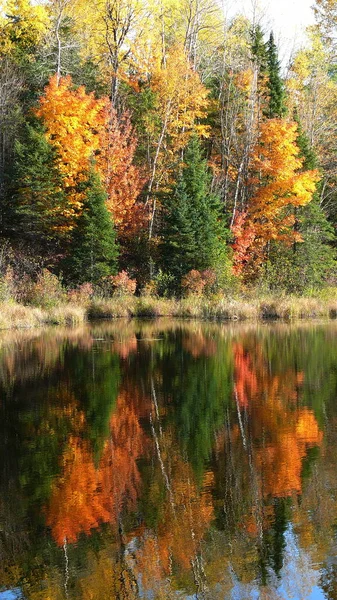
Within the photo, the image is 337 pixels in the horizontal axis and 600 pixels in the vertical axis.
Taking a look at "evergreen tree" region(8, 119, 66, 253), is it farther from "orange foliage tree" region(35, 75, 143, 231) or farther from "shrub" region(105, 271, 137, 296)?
"shrub" region(105, 271, 137, 296)

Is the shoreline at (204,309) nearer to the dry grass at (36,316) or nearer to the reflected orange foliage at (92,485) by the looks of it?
the dry grass at (36,316)

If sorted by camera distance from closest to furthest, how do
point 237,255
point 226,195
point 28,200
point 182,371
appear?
1. point 182,371
2. point 28,200
3. point 237,255
4. point 226,195

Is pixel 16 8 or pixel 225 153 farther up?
pixel 16 8

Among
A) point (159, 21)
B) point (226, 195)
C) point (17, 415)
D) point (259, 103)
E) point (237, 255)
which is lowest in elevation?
point (17, 415)

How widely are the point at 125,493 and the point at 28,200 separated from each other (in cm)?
3301

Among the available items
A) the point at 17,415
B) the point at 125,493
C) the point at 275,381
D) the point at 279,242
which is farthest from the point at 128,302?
the point at 125,493

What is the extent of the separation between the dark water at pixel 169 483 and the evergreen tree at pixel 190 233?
70.6 ft

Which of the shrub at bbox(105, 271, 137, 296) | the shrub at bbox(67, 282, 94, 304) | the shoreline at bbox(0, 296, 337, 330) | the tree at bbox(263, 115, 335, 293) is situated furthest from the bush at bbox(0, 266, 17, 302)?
the tree at bbox(263, 115, 335, 293)

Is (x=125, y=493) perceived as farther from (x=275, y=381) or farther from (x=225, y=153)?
(x=225, y=153)

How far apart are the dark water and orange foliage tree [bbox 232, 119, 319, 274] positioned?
2472cm

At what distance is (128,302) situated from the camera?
118 feet

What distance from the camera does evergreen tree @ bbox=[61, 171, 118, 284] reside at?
3869 cm

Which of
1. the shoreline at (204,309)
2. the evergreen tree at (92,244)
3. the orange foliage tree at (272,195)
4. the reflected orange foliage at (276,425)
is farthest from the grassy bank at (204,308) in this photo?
the reflected orange foliage at (276,425)

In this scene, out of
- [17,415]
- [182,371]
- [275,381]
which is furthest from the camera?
[182,371]
